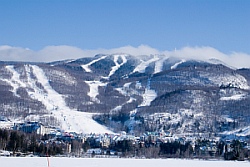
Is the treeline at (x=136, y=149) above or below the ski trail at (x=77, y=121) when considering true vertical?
below

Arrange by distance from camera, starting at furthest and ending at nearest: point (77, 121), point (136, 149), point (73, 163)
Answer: point (77, 121) < point (136, 149) < point (73, 163)

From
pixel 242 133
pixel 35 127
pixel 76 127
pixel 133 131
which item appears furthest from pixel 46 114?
pixel 242 133

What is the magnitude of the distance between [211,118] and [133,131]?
26.1 meters

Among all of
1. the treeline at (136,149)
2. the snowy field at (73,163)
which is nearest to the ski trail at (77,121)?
the treeline at (136,149)

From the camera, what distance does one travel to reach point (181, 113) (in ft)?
559

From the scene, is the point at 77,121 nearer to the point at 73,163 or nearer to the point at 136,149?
the point at 136,149

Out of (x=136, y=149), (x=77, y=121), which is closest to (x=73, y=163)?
(x=136, y=149)

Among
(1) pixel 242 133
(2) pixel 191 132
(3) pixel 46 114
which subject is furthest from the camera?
(3) pixel 46 114

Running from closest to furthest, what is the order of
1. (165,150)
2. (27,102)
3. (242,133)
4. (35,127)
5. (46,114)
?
(165,150) → (35,127) → (242,133) → (46,114) → (27,102)

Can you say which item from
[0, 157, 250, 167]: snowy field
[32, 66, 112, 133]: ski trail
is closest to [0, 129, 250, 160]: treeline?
[0, 157, 250, 167]: snowy field

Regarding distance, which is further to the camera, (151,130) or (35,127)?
(151,130)

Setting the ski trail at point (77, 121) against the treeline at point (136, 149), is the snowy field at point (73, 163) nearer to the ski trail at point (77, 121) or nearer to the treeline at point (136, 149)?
the treeline at point (136, 149)

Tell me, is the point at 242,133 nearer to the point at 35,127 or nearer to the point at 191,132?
the point at 191,132

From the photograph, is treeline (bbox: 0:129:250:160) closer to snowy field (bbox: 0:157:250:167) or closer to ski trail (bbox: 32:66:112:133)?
snowy field (bbox: 0:157:250:167)
